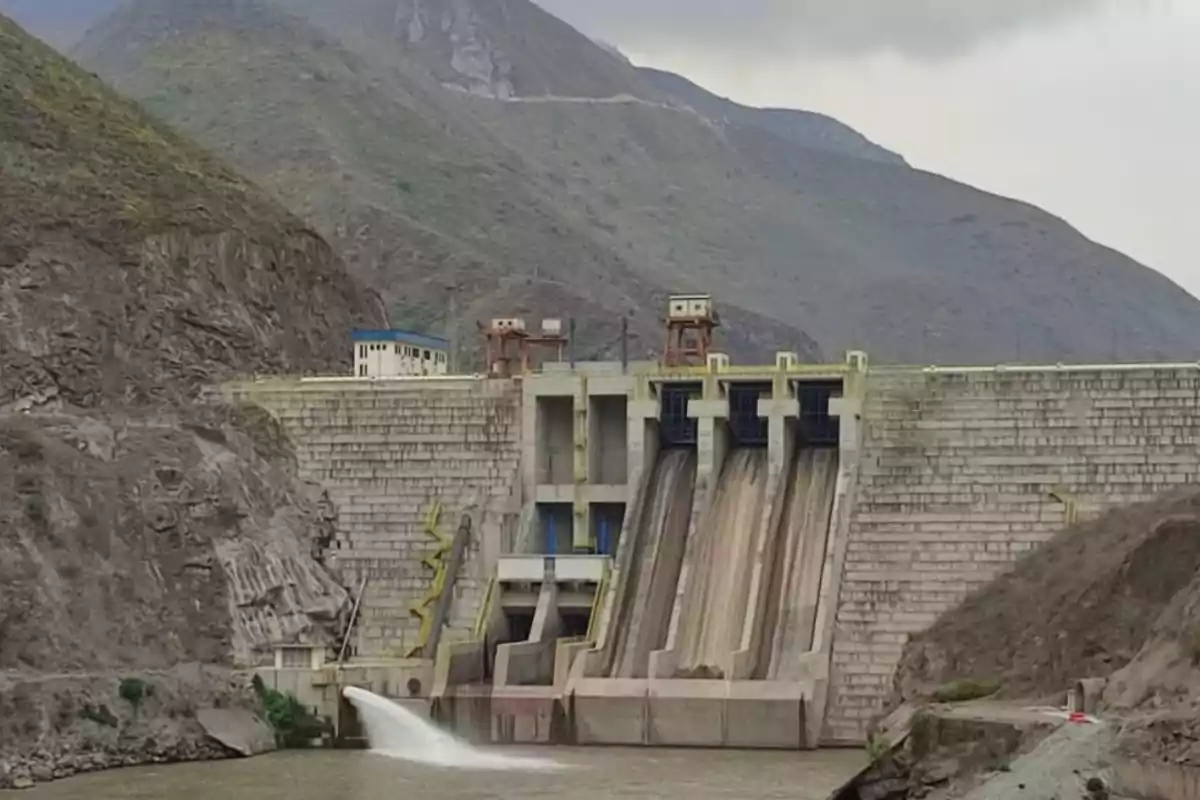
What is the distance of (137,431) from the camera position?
7719cm

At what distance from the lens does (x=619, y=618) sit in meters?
74.6

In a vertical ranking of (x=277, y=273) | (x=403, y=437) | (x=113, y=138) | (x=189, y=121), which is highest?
(x=189, y=121)

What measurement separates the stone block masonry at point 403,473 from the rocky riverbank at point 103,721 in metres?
9.82

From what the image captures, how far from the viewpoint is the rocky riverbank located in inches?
2383

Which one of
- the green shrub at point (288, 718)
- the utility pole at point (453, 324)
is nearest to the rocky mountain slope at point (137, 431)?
the green shrub at point (288, 718)

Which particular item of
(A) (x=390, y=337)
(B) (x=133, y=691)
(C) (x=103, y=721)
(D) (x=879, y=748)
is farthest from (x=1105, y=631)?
(A) (x=390, y=337)

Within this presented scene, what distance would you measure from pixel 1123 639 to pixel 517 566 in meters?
27.0

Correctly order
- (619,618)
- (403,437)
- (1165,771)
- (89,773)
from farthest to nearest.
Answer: (403,437) → (619,618) → (89,773) → (1165,771)

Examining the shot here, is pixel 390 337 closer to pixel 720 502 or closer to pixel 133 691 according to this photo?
pixel 720 502

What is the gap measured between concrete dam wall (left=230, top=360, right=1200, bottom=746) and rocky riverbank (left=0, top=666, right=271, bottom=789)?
1007 cm

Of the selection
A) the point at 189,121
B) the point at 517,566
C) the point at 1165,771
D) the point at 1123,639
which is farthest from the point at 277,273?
the point at 189,121

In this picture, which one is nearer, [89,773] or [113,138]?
[89,773]

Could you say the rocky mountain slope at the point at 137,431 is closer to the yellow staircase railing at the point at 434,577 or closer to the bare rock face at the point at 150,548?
the bare rock face at the point at 150,548

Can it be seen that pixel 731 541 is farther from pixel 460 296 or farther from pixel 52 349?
pixel 460 296
